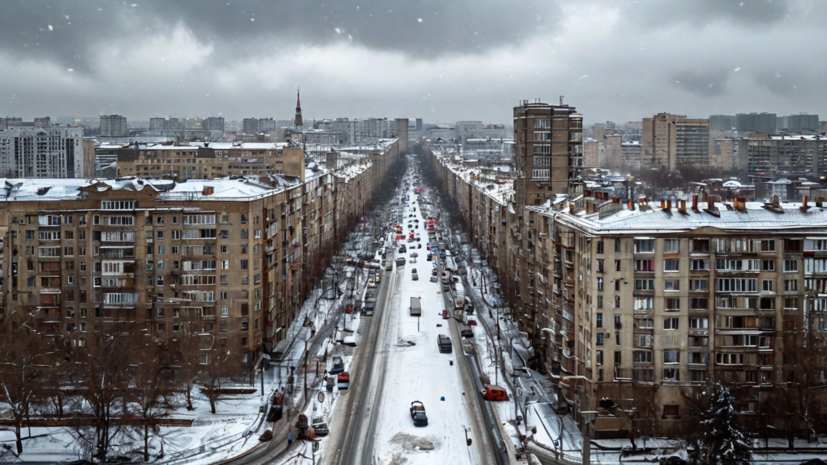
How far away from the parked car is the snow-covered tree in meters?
8.21

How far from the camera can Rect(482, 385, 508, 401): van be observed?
2709cm

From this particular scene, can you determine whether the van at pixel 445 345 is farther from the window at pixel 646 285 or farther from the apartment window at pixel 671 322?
the apartment window at pixel 671 322

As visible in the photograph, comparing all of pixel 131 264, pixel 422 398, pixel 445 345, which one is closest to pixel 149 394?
pixel 131 264

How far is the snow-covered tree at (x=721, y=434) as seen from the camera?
1967cm

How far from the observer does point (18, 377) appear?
22984 millimetres

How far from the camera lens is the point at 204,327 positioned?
96.8 ft

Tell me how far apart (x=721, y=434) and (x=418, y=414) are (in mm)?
9282

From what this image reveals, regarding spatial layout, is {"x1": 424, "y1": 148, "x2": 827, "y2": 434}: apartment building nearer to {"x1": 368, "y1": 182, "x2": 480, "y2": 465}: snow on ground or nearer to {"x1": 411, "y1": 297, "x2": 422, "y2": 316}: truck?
{"x1": 368, "y1": 182, "x2": 480, "y2": 465}: snow on ground

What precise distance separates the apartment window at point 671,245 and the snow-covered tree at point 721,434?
4488 mm

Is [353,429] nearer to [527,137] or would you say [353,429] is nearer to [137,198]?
[137,198]

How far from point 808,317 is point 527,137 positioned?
16.2 metres

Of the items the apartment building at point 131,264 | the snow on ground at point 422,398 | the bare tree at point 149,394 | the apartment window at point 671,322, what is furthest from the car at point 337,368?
the apartment window at point 671,322

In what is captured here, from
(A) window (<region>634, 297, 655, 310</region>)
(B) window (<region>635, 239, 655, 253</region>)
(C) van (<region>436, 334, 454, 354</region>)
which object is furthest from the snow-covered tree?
(C) van (<region>436, 334, 454, 354</region>)

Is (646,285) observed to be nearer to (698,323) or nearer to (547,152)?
(698,323)
